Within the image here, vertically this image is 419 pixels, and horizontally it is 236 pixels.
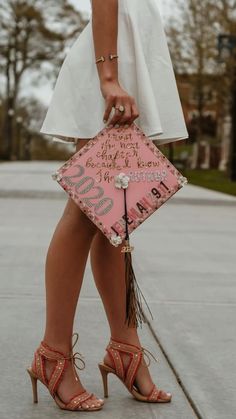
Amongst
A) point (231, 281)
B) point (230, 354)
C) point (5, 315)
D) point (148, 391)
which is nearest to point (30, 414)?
point (148, 391)

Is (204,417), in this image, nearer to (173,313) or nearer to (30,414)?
(30,414)

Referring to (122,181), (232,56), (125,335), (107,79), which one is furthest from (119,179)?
(232,56)

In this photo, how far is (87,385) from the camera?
11.4 ft

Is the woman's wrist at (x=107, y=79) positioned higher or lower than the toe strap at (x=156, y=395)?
higher

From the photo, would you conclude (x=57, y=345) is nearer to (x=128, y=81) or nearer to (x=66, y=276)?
(x=66, y=276)

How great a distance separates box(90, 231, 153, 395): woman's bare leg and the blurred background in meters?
17.4

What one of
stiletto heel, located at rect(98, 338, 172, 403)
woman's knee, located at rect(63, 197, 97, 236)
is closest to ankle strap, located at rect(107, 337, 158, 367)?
stiletto heel, located at rect(98, 338, 172, 403)

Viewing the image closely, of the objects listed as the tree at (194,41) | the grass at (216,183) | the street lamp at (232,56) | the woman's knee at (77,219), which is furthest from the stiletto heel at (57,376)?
the tree at (194,41)

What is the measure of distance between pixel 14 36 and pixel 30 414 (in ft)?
174

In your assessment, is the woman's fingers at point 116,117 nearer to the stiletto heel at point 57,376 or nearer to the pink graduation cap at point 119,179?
the pink graduation cap at point 119,179

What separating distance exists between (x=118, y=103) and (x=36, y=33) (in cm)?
5301

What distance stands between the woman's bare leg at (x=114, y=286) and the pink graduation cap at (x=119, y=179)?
0.53 ft

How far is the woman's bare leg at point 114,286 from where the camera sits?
10.6ft

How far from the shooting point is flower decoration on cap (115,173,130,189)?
119 inches
